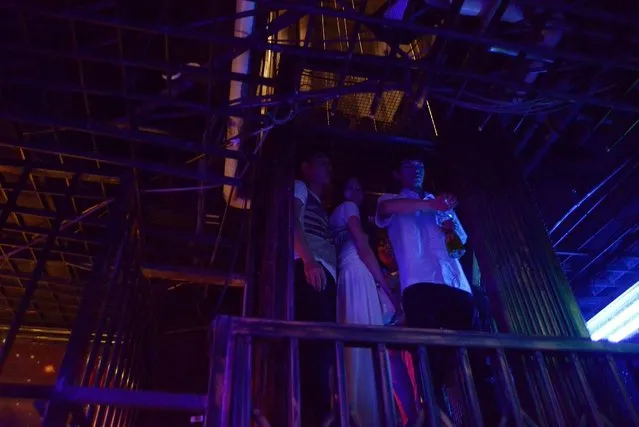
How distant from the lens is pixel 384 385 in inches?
111

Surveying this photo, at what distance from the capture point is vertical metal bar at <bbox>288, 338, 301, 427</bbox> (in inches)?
100

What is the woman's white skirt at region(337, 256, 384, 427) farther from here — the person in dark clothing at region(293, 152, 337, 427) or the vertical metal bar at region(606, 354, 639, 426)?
the vertical metal bar at region(606, 354, 639, 426)

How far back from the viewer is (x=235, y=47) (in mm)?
4570

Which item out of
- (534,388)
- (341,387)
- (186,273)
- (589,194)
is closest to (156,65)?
(341,387)

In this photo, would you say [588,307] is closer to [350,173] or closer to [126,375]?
[350,173]

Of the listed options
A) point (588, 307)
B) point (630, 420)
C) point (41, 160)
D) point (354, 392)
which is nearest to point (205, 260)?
point (41, 160)

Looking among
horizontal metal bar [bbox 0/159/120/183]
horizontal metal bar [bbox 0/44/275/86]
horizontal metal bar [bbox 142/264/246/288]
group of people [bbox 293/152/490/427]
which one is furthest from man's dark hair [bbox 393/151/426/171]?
horizontal metal bar [bbox 0/159/120/183]

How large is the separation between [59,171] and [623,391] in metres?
6.40

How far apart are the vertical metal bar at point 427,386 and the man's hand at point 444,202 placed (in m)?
1.47

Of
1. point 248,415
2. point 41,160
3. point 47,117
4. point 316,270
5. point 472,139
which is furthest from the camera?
point 41,160

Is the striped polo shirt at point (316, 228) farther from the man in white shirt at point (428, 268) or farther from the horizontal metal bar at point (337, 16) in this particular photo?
the horizontal metal bar at point (337, 16)

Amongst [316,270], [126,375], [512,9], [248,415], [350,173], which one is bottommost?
[248,415]

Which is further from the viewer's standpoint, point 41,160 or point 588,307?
point 588,307

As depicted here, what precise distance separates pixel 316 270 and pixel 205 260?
14.8 ft
